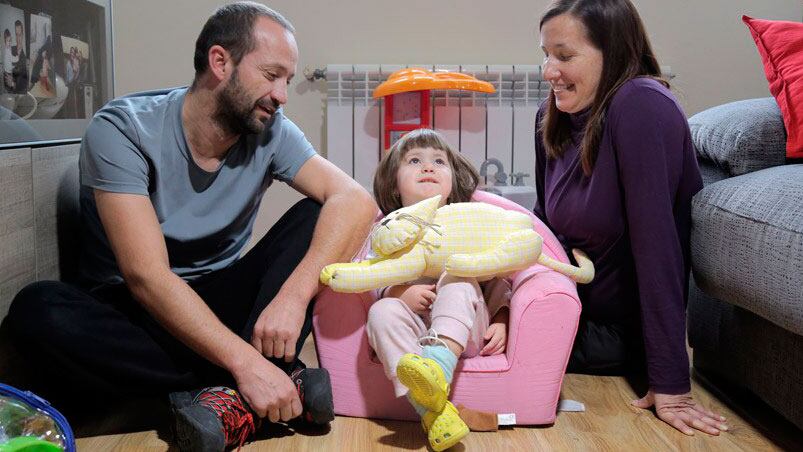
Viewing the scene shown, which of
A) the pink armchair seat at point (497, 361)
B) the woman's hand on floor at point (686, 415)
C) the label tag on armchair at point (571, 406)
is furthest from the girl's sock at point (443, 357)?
the woman's hand on floor at point (686, 415)

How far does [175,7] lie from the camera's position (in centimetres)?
284

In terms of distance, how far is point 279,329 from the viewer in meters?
1.46

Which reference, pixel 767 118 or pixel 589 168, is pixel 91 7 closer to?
pixel 589 168

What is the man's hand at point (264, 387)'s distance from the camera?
4.55 ft

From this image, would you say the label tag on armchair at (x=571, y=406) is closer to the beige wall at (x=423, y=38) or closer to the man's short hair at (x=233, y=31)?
the man's short hair at (x=233, y=31)

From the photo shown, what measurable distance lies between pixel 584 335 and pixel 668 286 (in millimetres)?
328

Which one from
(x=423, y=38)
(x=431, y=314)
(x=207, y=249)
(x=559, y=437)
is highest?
(x=423, y=38)

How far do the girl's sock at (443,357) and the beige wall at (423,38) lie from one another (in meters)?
1.65

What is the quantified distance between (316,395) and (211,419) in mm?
203

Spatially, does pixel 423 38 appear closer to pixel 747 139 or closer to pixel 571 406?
pixel 747 139

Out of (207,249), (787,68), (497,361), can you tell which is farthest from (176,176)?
(787,68)

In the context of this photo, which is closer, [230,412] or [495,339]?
[230,412]

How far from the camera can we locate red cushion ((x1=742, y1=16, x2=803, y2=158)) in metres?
1.64

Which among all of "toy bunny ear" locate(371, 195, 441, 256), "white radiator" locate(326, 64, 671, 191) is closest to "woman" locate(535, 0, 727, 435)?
"toy bunny ear" locate(371, 195, 441, 256)
